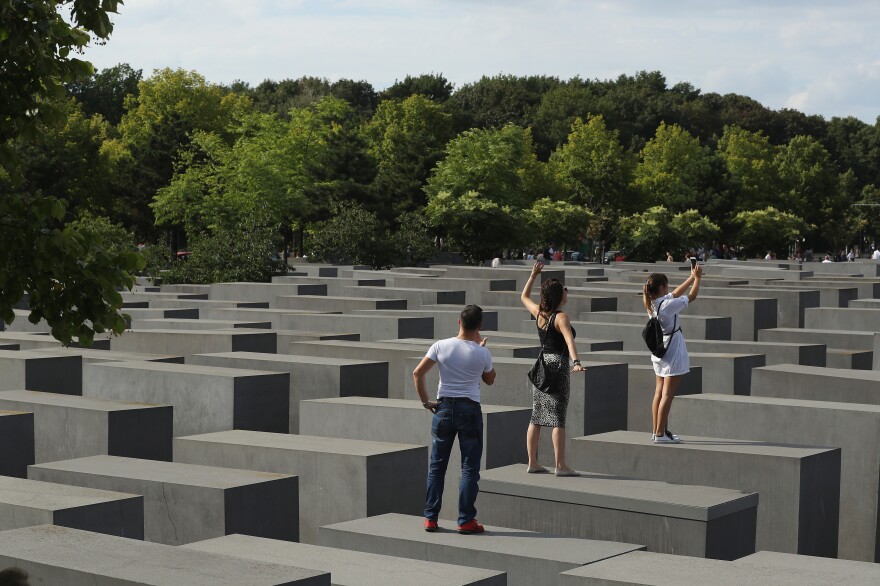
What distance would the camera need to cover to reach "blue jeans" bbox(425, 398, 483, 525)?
7852 millimetres

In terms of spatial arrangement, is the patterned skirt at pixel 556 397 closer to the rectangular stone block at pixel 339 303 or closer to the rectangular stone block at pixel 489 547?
the rectangular stone block at pixel 489 547

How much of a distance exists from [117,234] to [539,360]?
2790 centimetres

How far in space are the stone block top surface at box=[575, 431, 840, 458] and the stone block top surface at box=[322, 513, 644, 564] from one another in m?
2.02

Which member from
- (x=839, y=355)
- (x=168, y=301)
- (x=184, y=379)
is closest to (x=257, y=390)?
(x=184, y=379)

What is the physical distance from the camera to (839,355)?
652 inches

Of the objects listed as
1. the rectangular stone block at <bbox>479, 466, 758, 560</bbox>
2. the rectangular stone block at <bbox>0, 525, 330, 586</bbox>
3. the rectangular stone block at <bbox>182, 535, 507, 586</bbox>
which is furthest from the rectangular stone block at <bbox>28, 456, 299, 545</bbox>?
the rectangular stone block at <bbox>0, 525, 330, 586</bbox>

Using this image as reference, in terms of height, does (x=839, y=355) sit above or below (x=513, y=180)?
below

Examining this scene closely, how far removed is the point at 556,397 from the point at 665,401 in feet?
4.83

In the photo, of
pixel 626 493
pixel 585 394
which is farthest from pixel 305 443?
pixel 585 394

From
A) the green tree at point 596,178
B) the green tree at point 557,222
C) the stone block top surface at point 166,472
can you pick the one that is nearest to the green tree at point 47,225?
the stone block top surface at point 166,472

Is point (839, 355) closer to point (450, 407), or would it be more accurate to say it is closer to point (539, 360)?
point (539, 360)

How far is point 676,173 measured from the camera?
7969 cm

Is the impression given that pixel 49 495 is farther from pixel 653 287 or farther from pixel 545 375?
pixel 653 287

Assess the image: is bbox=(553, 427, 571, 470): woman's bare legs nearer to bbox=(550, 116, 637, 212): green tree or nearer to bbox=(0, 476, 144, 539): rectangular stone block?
bbox=(0, 476, 144, 539): rectangular stone block
